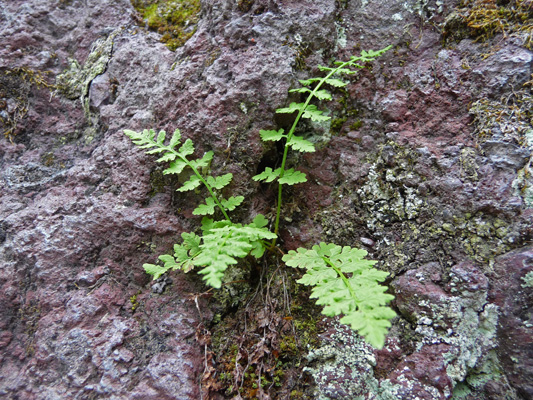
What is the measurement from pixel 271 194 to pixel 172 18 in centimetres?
238

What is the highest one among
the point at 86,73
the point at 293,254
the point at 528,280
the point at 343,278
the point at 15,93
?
the point at 86,73

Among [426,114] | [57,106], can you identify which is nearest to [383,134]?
[426,114]

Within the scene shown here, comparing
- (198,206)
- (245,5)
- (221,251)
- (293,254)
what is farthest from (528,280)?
(245,5)

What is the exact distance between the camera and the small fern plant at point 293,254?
178 cm

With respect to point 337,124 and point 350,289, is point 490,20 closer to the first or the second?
point 337,124

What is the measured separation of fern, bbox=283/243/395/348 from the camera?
5.43 ft

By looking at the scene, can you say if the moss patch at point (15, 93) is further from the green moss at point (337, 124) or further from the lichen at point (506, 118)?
the lichen at point (506, 118)

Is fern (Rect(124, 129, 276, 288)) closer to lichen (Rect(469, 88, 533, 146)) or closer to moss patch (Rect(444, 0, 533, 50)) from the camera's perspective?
lichen (Rect(469, 88, 533, 146))

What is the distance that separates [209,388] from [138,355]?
23.7 inches

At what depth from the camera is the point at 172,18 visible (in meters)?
3.68

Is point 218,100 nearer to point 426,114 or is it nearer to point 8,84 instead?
point 426,114

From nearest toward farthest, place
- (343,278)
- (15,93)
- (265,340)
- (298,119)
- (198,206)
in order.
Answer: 1. (343,278)
2. (265,340)
3. (298,119)
4. (198,206)
5. (15,93)

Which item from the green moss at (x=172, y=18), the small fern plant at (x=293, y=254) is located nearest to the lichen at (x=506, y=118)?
the small fern plant at (x=293, y=254)

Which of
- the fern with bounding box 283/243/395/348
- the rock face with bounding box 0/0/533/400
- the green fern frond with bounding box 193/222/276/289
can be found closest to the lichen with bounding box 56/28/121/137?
the rock face with bounding box 0/0/533/400
